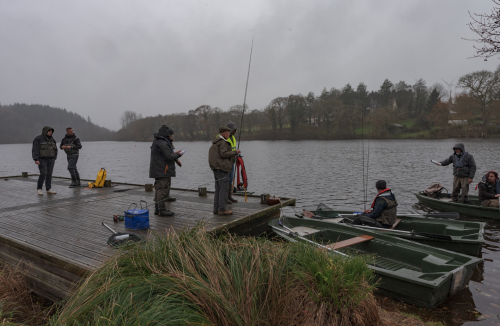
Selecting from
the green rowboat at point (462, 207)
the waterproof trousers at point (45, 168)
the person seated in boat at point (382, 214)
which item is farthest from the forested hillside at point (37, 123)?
the person seated in boat at point (382, 214)

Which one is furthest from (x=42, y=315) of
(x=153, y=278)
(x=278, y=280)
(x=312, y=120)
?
(x=312, y=120)

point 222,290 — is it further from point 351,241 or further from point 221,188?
point 221,188

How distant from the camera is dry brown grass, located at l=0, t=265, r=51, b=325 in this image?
3.82 m

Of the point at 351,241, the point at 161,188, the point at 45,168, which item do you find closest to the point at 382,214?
the point at 351,241

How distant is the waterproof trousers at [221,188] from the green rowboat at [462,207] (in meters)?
7.75

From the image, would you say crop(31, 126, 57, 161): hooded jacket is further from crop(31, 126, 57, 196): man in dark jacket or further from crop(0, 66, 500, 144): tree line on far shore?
crop(0, 66, 500, 144): tree line on far shore

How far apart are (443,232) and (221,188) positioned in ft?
16.2

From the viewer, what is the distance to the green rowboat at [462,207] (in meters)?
9.05

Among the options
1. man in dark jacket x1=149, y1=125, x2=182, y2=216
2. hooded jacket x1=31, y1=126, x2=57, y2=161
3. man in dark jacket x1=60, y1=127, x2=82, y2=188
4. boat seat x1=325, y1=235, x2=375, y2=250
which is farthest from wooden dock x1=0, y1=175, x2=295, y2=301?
boat seat x1=325, y1=235, x2=375, y2=250

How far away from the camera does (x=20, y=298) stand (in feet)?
13.9

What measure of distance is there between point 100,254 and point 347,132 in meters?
64.0

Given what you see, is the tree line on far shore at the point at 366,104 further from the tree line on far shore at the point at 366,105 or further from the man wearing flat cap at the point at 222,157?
the man wearing flat cap at the point at 222,157

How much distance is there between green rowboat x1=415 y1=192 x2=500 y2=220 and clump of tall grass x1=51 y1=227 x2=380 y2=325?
26.9 feet

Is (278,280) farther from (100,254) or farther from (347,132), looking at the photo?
(347,132)
